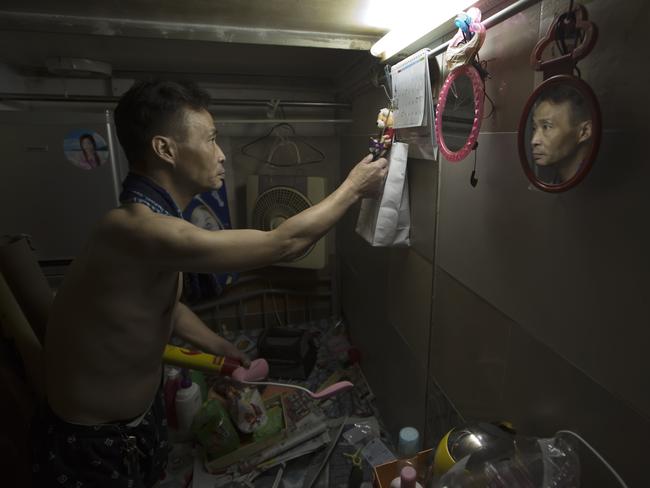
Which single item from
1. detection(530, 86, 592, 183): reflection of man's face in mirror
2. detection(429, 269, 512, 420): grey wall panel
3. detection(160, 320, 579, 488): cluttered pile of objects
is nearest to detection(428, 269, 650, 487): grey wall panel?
detection(429, 269, 512, 420): grey wall panel

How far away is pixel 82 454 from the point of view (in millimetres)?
1005

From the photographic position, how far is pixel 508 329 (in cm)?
76

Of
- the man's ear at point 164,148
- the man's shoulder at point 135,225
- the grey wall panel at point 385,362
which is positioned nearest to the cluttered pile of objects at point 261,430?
the grey wall panel at point 385,362

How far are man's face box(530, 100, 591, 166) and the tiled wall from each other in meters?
0.04

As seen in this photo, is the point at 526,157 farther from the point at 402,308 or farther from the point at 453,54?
the point at 402,308

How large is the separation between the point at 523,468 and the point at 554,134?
20.9 inches

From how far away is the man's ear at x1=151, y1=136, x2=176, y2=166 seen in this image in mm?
938

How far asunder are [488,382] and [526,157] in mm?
527

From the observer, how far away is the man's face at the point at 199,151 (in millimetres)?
959

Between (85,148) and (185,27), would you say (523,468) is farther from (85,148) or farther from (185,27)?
(85,148)

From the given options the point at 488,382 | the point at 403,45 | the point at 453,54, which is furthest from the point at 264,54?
the point at 488,382

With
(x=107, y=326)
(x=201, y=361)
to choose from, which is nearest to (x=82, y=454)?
(x=107, y=326)

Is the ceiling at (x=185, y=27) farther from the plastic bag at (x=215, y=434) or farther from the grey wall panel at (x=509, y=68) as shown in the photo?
the plastic bag at (x=215, y=434)

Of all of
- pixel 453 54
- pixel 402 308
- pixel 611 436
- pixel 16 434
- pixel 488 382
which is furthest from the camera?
pixel 402 308
